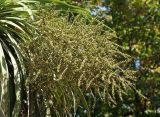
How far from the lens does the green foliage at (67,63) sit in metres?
3.54

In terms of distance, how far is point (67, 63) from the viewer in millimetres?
3545

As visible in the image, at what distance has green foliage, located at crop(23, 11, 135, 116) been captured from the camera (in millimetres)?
3545

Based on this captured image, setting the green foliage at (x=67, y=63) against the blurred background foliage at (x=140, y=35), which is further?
the blurred background foliage at (x=140, y=35)

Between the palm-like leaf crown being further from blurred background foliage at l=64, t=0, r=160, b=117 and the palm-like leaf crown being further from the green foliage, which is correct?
blurred background foliage at l=64, t=0, r=160, b=117

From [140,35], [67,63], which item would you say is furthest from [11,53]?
[140,35]

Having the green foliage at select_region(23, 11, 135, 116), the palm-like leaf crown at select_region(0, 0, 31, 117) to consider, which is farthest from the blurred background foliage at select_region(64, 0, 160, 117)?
the green foliage at select_region(23, 11, 135, 116)

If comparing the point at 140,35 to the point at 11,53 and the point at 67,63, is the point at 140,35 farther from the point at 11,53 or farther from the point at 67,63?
the point at 67,63

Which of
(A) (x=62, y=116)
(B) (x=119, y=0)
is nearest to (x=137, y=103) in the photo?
(B) (x=119, y=0)

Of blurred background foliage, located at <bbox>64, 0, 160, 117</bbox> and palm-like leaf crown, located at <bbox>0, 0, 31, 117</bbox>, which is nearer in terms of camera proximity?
palm-like leaf crown, located at <bbox>0, 0, 31, 117</bbox>

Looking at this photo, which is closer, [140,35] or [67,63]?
[67,63]

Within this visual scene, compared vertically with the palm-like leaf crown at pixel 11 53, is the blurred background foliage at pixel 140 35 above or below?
above

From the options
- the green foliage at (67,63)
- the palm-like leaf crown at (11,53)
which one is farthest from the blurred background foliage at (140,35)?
the green foliage at (67,63)

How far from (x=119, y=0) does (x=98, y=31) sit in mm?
6334

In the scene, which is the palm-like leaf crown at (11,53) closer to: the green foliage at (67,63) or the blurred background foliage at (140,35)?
the green foliage at (67,63)
